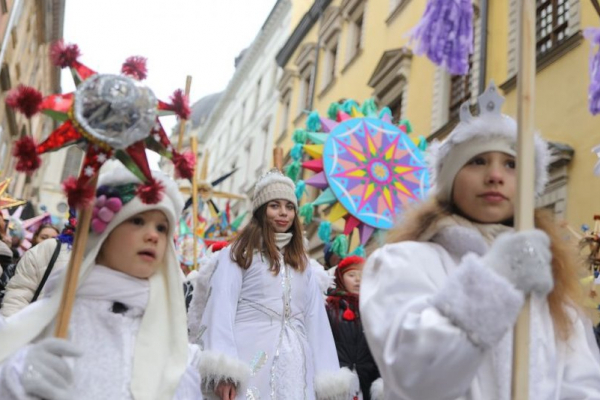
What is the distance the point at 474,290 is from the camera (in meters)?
1.67

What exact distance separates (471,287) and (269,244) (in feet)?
7.80

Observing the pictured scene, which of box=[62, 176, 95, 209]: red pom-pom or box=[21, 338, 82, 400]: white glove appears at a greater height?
box=[62, 176, 95, 209]: red pom-pom

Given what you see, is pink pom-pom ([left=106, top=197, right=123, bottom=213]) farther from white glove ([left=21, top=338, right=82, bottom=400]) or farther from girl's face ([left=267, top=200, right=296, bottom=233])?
girl's face ([left=267, top=200, right=296, bottom=233])

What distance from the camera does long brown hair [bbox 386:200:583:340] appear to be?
2059mm

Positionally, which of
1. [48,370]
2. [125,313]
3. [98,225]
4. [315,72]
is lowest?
[48,370]

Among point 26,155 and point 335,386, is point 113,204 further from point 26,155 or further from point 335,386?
point 335,386

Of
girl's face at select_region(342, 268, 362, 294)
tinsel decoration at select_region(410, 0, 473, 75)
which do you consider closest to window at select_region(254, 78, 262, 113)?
girl's face at select_region(342, 268, 362, 294)

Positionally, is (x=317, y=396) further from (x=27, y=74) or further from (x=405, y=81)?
(x=27, y=74)

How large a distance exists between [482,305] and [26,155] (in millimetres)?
1337

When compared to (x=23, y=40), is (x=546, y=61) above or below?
below

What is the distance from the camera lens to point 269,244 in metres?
3.98

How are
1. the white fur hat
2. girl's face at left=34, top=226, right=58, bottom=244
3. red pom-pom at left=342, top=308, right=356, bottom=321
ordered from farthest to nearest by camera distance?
1. girl's face at left=34, top=226, right=58, bottom=244
2. red pom-pom at left=342, top=308, right=356, bottom=321
3. the white fur hat

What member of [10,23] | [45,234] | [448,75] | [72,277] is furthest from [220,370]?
[10,23]

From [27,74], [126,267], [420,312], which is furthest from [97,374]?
[27,74]
